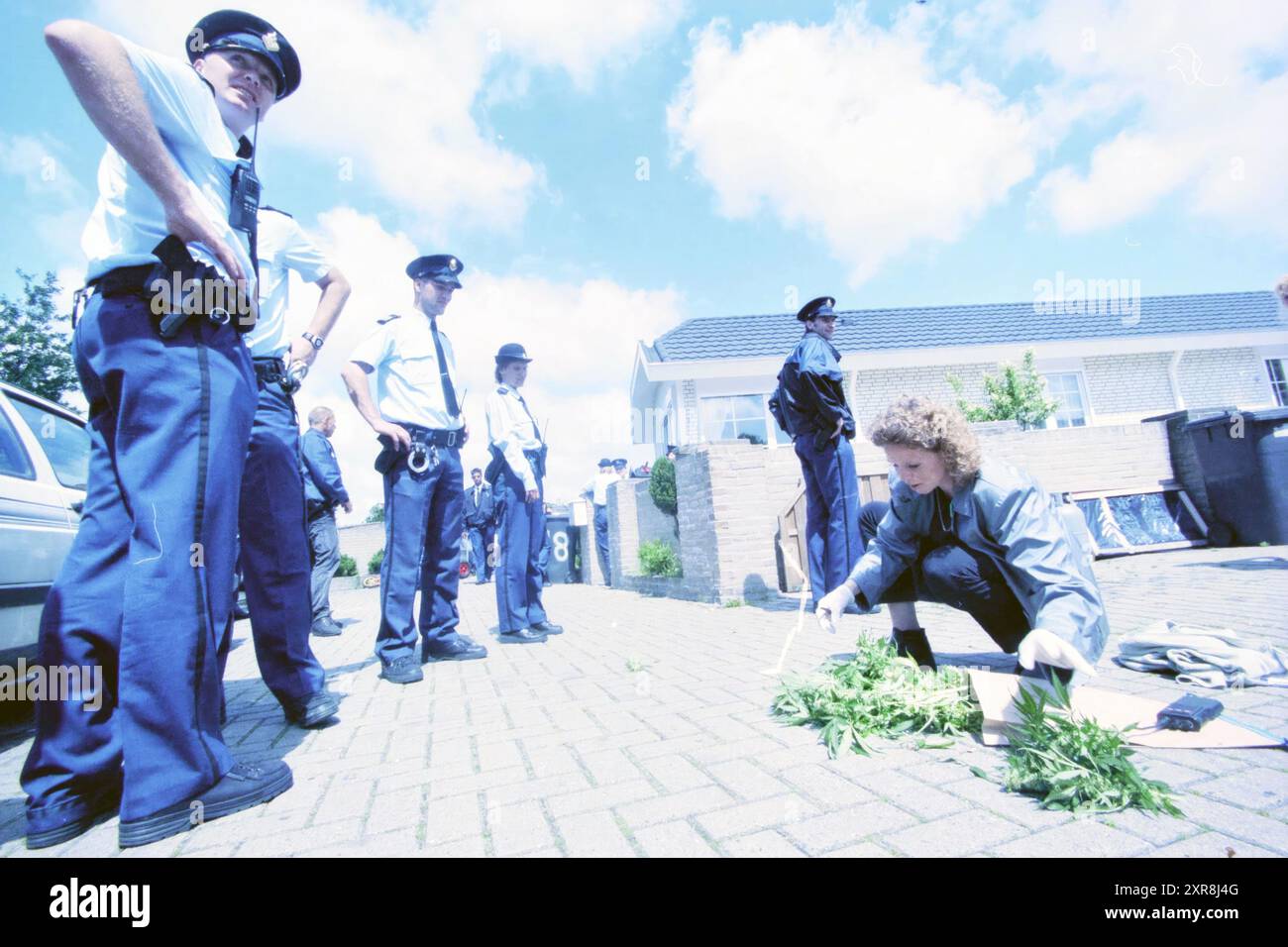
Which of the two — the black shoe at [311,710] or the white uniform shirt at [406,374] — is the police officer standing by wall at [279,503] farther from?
the white uniform shirt at [406,374]

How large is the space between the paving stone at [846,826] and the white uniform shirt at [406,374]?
3053mm

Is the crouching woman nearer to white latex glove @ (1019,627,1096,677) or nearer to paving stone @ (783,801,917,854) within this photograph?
white latex glove @ (1019,627,1096,677)

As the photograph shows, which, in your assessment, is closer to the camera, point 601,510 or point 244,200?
point 244,200

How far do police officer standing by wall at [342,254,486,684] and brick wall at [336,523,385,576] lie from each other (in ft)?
52.2

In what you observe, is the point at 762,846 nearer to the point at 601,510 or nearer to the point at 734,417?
the point at 601,510

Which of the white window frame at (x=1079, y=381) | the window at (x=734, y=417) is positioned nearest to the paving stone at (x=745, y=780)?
the window at (x=734, y=417)

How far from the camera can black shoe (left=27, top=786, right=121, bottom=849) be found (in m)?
1.56

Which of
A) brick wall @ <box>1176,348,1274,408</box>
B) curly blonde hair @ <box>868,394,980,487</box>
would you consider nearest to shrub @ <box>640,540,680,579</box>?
Answer: curly blonde hair @ <box>868,394,980,487</box>

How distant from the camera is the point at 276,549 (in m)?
2.47

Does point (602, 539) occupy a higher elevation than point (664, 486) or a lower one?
lower

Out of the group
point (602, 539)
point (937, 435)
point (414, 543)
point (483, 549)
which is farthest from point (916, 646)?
point (483, 549)

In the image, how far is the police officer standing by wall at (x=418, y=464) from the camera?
3.56 metres

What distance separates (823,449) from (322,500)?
4.89 metres
